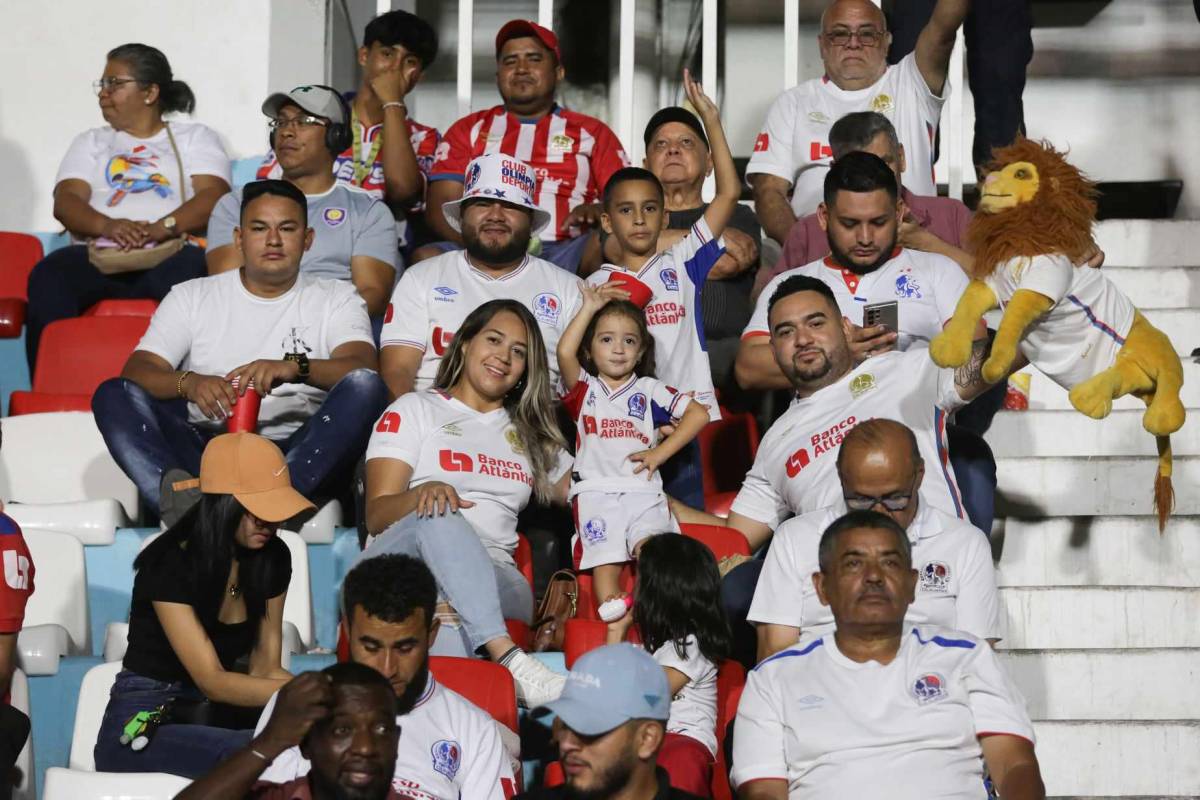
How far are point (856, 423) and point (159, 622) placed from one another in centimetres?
152

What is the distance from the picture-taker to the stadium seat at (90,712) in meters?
3.73

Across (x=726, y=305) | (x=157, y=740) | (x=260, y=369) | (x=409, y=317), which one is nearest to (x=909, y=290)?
(x=726, y=305)

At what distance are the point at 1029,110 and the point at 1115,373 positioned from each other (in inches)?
172

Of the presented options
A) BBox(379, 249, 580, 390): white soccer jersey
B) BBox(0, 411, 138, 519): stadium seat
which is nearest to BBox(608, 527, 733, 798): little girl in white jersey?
BBox(379, 249, 580, 390): white soccer jersey

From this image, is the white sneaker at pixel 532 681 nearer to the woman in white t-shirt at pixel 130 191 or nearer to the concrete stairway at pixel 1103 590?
the concrete stairway at pixel 1103 590

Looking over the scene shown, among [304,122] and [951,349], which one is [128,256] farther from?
[951,349]

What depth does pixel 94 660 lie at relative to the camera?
13.2 ft

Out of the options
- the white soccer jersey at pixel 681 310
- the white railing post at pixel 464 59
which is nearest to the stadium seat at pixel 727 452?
the white soccer jersey at pixel 681 310

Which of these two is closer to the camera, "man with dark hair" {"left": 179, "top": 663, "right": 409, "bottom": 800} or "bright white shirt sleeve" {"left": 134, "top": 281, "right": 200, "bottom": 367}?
"man with dark hair" {"left": 179, "top": 663, "right": 409, "bottom": 800}

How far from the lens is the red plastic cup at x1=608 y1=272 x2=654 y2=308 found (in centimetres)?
485

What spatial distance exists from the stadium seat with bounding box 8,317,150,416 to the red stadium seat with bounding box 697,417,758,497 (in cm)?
172

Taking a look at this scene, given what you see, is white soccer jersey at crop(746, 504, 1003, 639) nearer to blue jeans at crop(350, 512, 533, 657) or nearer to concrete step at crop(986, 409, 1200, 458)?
blue jeans at crop(350, 512, 533, 657)

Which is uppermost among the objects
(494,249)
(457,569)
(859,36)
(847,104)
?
(859,36)

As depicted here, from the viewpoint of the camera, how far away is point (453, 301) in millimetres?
4969
